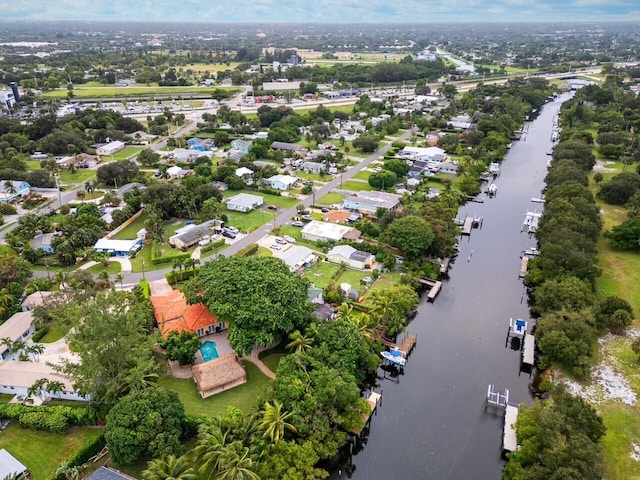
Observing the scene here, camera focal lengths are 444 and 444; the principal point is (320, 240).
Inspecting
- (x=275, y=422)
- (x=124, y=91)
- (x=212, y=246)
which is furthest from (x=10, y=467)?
(x=124, y=91)

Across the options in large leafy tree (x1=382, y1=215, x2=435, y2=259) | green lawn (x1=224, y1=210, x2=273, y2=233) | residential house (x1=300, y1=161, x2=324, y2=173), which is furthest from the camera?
residential house (x1=300, y1=161, x2=324, y2=173)

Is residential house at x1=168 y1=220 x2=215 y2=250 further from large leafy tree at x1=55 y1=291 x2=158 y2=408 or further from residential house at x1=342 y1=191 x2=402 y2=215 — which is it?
large leafy tree at x1=55 y1=291 x2=158 y2=408

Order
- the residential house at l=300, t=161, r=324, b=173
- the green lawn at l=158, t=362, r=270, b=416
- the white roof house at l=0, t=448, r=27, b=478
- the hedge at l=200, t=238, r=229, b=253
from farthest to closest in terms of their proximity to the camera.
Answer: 1. the residential house at l=300, t=161, r=324, b=173
2. the hedge at l=200, t=238, r=229, b=253
3. the green lawn at l=158, t=362, r=270, b=416
4. the white roof house at l=0, t=448, r=27, b=478

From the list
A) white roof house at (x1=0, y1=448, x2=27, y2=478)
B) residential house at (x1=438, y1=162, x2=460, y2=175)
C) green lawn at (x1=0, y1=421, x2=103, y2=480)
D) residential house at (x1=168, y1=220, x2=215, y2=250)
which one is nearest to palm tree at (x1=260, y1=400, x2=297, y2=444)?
green lawn at (x1=0, y1=421, x2=103, y2=480)

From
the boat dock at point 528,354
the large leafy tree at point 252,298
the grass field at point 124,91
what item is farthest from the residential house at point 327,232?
the grass field at point 124,91

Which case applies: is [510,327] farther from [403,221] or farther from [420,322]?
[403,221]

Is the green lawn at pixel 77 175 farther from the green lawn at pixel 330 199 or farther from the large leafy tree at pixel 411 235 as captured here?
the large leafy tree at pixel 411 235

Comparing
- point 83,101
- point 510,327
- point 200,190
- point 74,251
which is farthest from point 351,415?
point 83,101
